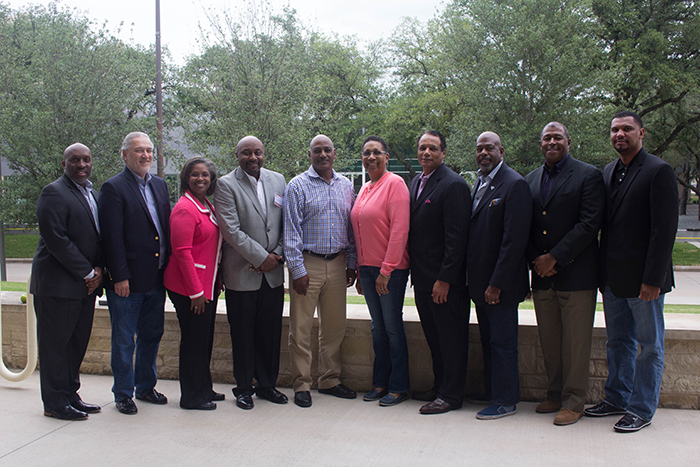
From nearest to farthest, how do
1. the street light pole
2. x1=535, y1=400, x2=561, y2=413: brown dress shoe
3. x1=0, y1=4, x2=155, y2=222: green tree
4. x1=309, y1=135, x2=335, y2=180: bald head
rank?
1. x1=535, y1=400, x2=561, y2=413: brown dress shoe
2. x1=309, y1=135, x2=335, y2=180: bald head
3. x1=0, y1=4, x2=155, y2=222: green tree
4. the street light pole

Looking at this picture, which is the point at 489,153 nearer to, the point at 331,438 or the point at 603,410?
the point at 603,410

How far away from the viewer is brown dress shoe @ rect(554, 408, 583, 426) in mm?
3725

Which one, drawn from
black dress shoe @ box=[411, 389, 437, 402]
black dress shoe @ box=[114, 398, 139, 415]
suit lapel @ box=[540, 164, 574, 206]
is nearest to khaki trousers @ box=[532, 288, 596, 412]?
suit lapel @ box=[540, 164, 574, 206]

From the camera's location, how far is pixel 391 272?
4188 millimetres

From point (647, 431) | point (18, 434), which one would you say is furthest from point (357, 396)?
point (18, 434)

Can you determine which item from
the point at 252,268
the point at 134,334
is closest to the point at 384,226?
the point at 252,268

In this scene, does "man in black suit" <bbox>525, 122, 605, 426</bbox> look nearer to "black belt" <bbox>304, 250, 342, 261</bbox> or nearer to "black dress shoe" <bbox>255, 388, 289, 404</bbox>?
"black belt" <bbox>304, 250, 342, 261</bbox>

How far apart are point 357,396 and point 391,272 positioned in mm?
1134

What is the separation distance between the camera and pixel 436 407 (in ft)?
13.2

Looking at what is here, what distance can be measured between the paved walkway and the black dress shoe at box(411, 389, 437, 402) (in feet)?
0.25

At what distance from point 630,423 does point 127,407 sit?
361cm

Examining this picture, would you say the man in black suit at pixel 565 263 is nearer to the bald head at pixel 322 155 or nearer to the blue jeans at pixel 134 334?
the bald head at pixel 322 155

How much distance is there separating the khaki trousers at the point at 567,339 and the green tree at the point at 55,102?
535 inches

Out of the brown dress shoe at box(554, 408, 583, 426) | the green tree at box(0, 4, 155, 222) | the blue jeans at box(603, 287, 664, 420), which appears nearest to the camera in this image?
the blue jeans at box(603, 287, 664, 420)
